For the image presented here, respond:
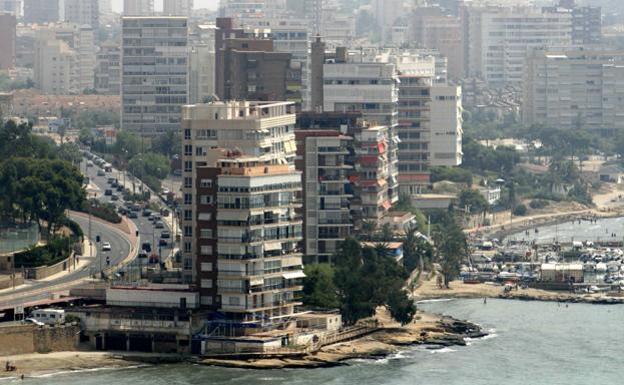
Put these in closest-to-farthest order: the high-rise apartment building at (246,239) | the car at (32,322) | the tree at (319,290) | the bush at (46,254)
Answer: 1. the car at (32,322)
2. the high-rise apartment building at (246,239)
3. the tree at (319,290)
4. the bush at (46,254)

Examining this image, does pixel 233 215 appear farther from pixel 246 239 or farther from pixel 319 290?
pixel 319 290

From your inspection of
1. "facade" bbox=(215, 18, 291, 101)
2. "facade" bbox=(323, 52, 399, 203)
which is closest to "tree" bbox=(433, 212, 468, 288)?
"facade" bbox=(323, 52, 399, 203)

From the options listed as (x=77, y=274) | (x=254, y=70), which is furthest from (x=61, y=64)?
(x=77, y=274)

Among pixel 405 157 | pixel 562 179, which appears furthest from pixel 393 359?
pixel 562 179

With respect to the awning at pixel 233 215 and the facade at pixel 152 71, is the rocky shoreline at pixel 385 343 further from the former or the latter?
the facade at pixel 152 71

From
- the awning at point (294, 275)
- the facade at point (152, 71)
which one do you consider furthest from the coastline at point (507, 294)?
the facade at point (152, 71)

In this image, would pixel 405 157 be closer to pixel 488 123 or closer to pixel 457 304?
pixel 457 304
